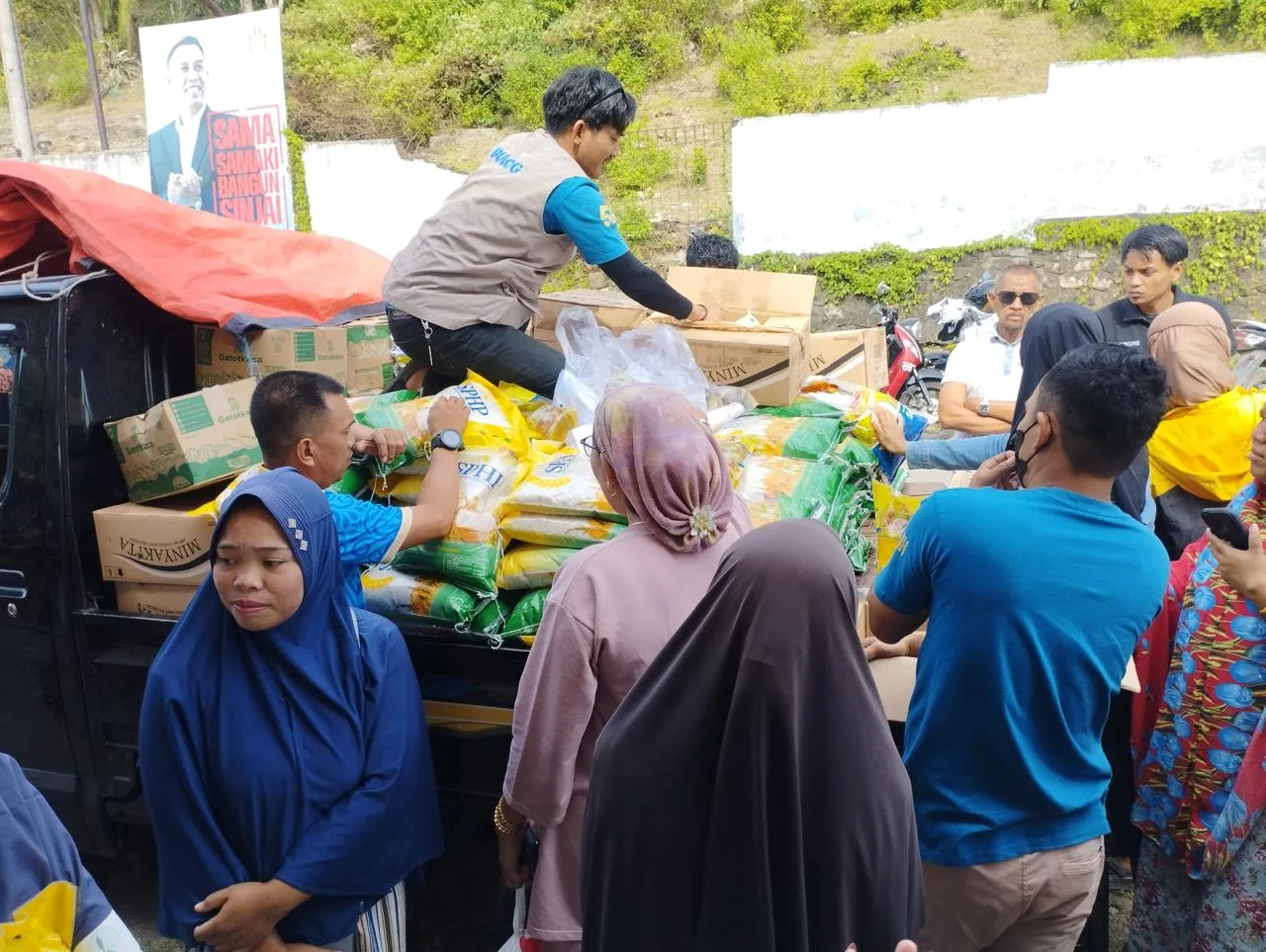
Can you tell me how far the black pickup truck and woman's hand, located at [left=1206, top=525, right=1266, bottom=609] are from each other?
2.69 m

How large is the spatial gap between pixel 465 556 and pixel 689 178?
42.6 ft

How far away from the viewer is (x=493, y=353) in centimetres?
320

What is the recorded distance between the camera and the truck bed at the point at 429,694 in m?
2.62

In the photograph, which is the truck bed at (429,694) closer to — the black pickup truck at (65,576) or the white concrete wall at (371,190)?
the black pickup truck at (65,576)

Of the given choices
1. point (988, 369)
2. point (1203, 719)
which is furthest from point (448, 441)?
point (988, 369)

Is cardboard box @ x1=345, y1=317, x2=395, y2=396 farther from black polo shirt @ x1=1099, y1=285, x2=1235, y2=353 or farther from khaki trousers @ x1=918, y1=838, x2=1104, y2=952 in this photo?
black polo shirt @ x1=1099, y1=285, x2=1235, y2=353

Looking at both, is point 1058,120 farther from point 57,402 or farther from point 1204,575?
point 57,402

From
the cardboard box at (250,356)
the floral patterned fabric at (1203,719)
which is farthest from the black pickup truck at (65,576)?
the floral patterned fabric at (1203,719)

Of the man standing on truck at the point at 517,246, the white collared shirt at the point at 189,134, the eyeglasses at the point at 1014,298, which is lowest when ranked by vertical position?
the eyeglasses at the point at 1014,298

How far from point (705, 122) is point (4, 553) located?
14050mm

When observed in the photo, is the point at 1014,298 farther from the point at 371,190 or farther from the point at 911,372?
the point at 371,190

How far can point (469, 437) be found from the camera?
2.88m

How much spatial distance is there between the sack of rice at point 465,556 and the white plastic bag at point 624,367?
567 millimetres

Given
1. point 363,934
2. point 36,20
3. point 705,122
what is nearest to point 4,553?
point 363,934
